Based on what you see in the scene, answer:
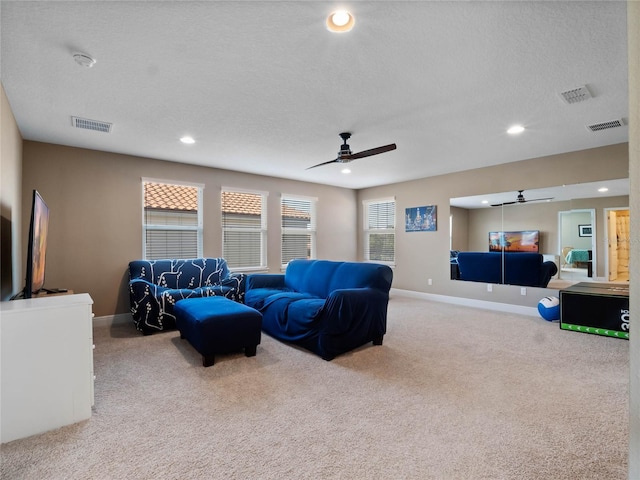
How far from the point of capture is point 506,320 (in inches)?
184

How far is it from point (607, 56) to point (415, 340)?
3032 mm

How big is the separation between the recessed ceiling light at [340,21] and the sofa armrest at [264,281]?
3.50 m

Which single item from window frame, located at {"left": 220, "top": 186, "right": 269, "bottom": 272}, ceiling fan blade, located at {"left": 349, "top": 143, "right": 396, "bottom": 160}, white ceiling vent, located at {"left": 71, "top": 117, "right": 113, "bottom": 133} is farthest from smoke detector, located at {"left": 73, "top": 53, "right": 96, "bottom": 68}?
window frame, located at {"left": 220, "top": 186, "right": 269, "bottom": 272}

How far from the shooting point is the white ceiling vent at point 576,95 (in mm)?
2701

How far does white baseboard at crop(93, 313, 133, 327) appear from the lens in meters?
4.42

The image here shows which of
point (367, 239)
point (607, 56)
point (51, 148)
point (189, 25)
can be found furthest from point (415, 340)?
point (51, 148)

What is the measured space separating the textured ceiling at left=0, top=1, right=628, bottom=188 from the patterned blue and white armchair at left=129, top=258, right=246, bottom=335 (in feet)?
5.74

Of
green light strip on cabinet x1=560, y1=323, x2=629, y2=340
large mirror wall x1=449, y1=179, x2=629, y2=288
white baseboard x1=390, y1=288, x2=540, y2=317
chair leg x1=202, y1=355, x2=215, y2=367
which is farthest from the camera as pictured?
white baseboard x1=390, y1=288, x2=540, y2=317

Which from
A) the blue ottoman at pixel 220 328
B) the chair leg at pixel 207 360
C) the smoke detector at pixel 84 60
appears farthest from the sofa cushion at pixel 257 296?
the smoke detector at pixel 84 60

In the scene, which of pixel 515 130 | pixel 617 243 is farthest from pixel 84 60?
pixel 617 243

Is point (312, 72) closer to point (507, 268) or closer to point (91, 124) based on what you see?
point (91, 124)

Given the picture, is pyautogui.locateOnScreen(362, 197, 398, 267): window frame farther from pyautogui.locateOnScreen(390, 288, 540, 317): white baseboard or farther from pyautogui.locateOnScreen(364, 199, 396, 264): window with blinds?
pyautogui.locateOnScreen(390, 288, 540, 317): white baseboard

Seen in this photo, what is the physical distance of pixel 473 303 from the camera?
18.7 ft

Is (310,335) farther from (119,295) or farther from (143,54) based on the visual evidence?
(119,295)
